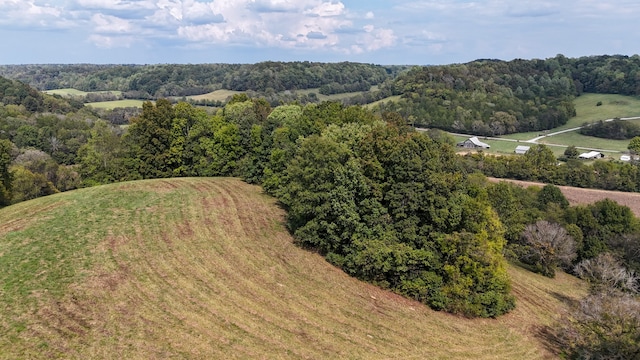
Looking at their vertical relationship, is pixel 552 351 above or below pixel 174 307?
below

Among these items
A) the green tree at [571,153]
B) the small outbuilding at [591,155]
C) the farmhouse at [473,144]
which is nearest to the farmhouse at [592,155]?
the small outbuilding at [591,155]

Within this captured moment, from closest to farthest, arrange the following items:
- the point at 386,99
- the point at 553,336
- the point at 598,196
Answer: the point at 553,336, the point at 598,196, the point at 386,99

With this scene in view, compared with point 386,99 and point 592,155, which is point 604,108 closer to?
point 592,155

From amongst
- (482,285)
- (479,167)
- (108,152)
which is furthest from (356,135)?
(479,167)

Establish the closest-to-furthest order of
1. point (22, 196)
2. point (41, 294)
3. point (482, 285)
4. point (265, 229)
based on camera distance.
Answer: point (41, 294), point (482, 285), point (265, 229), point (22, 196)

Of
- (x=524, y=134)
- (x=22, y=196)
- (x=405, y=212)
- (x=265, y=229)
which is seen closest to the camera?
(x=405, y=212)

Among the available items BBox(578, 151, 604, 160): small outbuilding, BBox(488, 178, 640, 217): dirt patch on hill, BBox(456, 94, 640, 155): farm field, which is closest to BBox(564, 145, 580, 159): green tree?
BBox(578, 151, 604, 160): small outbuilding

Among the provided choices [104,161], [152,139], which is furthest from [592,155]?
[104,161]

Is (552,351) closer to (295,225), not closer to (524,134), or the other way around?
(295,225)
